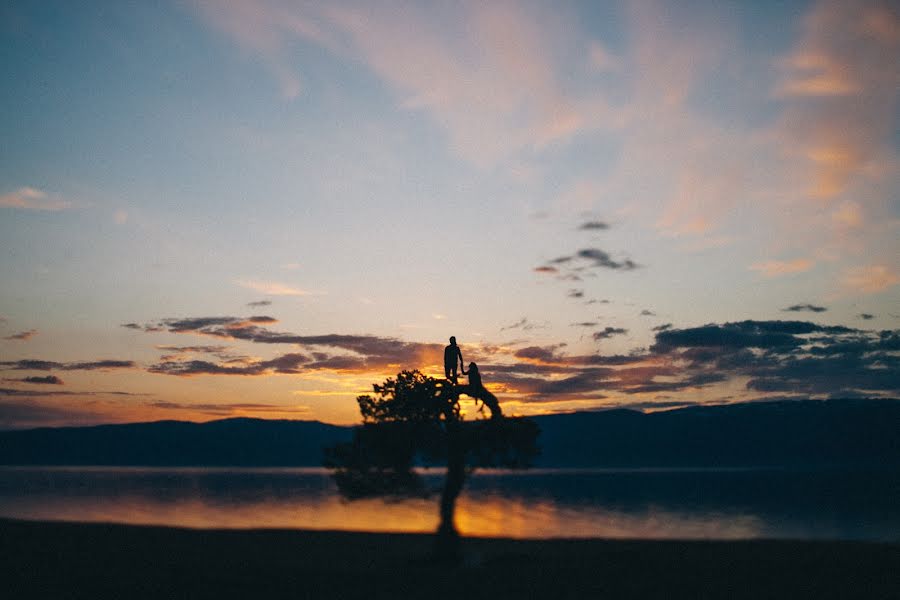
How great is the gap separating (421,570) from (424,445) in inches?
170

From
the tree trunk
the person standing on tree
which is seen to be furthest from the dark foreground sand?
the person standing on tree

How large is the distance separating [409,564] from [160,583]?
8.44m

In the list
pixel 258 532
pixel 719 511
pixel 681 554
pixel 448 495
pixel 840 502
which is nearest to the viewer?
pixel 448 495

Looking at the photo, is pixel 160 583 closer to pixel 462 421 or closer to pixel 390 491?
pixel 390 491

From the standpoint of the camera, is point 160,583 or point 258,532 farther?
point 258,532

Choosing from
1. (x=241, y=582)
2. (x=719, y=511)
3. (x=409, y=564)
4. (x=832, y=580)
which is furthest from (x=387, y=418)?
(x=719, y=511)

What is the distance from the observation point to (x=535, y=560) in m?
25.1

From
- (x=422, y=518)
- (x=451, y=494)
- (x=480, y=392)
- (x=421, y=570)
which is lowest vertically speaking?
(x=422, y=518)

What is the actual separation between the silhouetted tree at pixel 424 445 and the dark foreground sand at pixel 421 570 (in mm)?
2937

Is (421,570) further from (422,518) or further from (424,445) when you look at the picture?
(422,518)

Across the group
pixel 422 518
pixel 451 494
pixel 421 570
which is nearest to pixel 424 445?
pixel 451 494

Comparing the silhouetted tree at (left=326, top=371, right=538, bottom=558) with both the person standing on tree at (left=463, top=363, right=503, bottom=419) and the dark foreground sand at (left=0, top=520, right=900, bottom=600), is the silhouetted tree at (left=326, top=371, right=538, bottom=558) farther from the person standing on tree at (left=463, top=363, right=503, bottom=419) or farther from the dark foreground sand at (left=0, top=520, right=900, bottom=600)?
the dark foreground sand at (left=0, top=520, right=900, bottom=600)

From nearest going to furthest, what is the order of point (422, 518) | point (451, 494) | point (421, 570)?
point (421, 570)
point (451, 494)
point (422, 518)

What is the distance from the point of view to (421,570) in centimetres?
2270
